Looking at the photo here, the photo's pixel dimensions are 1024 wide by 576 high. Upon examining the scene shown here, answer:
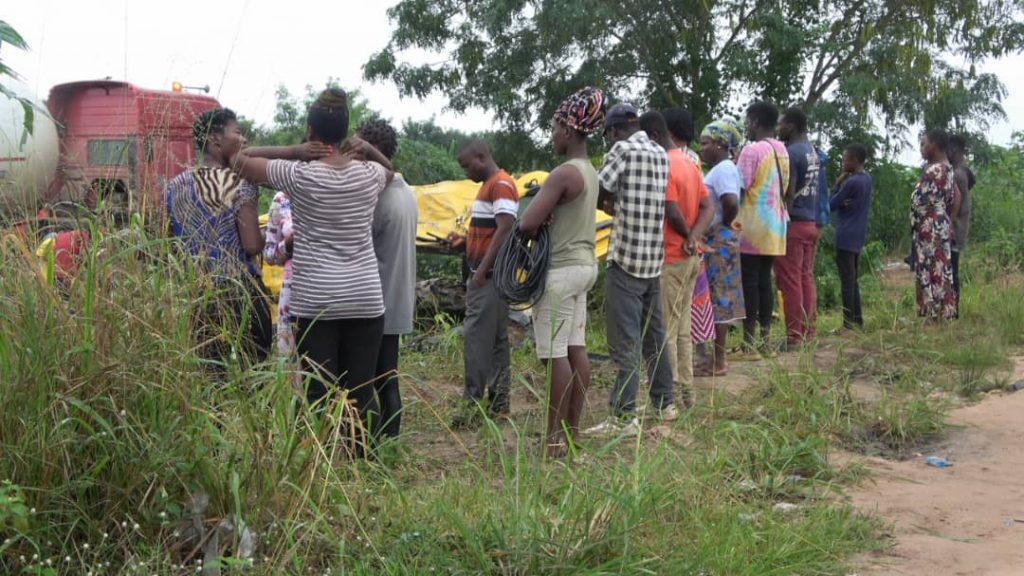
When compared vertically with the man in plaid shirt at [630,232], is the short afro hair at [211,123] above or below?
above

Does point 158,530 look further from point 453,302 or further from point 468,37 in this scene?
point 468,37

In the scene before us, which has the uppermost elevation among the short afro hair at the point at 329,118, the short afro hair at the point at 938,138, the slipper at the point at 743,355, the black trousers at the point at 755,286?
the short afro hair at the point at 938,138

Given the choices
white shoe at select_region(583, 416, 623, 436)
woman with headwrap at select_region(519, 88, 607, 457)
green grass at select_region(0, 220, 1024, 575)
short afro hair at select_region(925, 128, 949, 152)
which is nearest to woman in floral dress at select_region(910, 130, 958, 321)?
short afro hair at select_region(925, 128, 949, 152)

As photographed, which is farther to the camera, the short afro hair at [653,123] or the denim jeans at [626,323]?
the short afro hair at [653,123]

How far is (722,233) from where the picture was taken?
6.91 m

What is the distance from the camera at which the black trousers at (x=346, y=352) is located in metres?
4.34

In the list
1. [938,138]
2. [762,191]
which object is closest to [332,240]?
[762,191]

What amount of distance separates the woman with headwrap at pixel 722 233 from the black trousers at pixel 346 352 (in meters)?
2.86

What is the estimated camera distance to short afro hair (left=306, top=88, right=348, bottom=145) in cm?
418

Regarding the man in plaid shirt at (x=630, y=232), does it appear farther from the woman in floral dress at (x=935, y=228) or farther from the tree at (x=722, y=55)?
the tree at (x=722, y=55)

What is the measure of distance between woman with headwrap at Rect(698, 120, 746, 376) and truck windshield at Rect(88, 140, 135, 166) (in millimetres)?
3853

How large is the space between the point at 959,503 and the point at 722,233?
9.26ft

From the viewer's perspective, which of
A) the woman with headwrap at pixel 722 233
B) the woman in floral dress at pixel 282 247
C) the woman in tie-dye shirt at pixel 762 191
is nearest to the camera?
the woman in floral dress at pixel 282 247

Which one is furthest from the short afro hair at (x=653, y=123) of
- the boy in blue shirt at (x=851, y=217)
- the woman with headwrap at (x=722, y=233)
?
the boy in blue shirt at (x=851, y=217)
